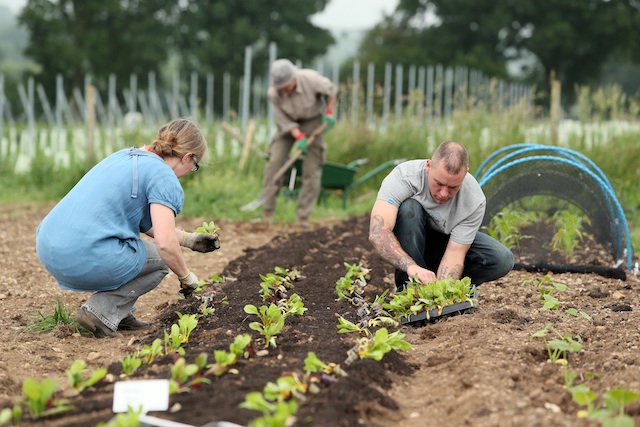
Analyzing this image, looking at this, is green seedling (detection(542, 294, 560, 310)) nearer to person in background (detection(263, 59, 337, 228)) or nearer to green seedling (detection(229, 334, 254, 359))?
green seedling (detection(229, 334, 254, 359))

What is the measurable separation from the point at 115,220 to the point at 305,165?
4.49 m

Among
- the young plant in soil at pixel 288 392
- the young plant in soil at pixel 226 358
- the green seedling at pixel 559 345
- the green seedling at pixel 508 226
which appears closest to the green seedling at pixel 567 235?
the green seedling at pixel 508 226

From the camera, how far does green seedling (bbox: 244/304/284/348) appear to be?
133 inches

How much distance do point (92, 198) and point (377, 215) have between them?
1.48m

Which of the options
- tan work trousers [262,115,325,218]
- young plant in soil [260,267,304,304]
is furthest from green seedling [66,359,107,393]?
tan work trousers [262,115,325,218]

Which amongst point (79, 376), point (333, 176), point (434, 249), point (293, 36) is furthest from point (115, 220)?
point (293, 36)

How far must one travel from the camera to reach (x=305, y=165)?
814 centimetres

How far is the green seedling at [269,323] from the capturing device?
3371 millimetres

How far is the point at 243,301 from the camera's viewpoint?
4.39 metres

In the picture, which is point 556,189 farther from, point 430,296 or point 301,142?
point 301,142

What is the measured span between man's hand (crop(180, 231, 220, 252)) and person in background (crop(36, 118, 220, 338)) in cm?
20

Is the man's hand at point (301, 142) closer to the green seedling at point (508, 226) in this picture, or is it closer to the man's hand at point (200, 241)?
the green seedling at point (508, 226)

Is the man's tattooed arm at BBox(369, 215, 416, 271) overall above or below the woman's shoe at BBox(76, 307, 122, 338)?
above

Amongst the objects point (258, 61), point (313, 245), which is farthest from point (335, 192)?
point (258, 61)
